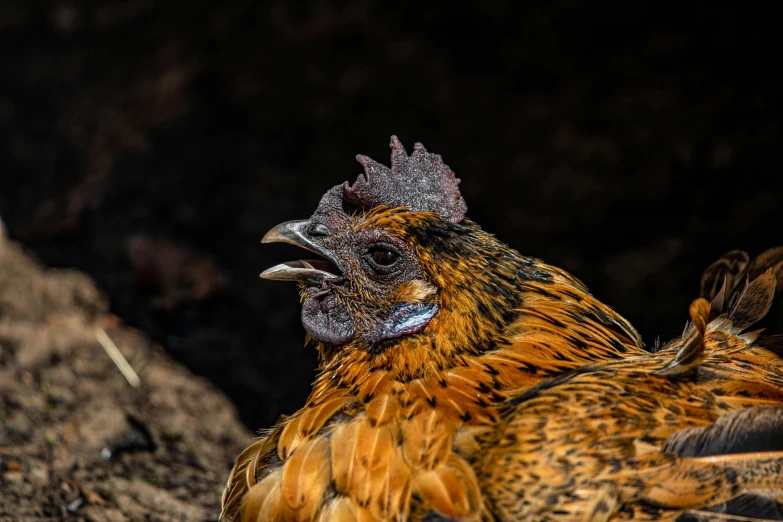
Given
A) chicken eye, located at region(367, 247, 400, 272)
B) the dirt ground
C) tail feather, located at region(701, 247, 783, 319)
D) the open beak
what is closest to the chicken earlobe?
chicken eye, located at region(367, 247, 400, 272)

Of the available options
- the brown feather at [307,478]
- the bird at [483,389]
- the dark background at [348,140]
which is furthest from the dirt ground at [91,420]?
the brown feather at [307,478]

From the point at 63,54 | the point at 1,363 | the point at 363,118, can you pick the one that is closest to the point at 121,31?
the point at 63,54

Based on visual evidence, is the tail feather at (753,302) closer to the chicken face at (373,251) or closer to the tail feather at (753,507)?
the tail feather at (753,507)

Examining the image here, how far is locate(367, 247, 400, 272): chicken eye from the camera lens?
A: 260cm

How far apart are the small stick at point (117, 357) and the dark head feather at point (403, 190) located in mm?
2595

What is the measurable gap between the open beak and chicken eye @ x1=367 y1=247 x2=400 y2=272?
158 millimetres

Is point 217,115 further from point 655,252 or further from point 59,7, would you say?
point 655,252

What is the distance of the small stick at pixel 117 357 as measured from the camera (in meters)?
4.82

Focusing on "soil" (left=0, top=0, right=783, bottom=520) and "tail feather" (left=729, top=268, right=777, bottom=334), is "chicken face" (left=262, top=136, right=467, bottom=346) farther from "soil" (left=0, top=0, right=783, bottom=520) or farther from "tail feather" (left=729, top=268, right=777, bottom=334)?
"soil" (left=0, top=0, right=783, bottom=520)

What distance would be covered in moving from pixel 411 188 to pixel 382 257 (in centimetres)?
28

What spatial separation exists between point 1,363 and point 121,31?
3.86 m

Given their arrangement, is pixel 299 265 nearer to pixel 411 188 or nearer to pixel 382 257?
pixel 382 257

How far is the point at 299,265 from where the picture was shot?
2820 mm

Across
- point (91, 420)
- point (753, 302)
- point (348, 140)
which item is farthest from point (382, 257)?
point (348, 140)
